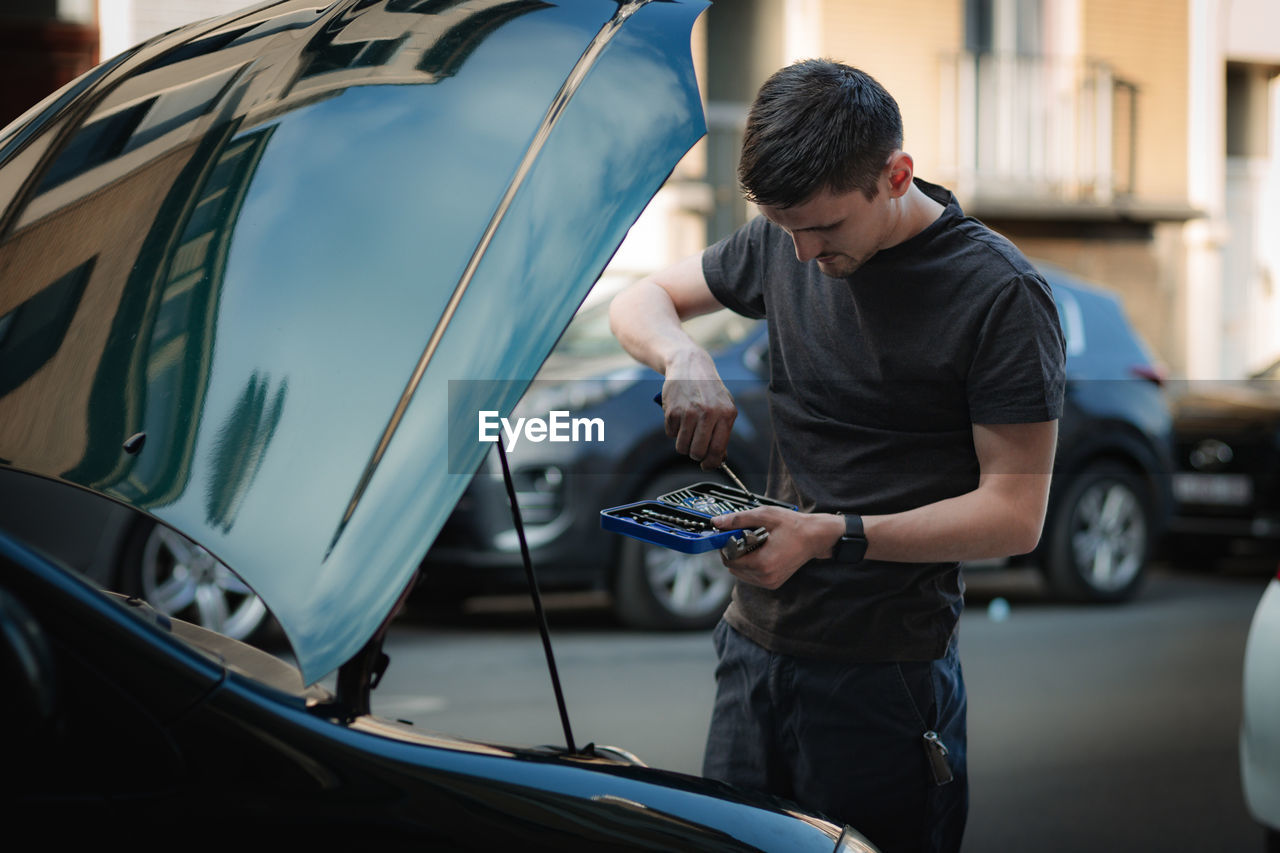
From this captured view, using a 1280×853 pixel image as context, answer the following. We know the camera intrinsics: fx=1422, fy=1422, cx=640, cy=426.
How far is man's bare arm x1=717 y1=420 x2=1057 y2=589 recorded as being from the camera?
1.83 meters


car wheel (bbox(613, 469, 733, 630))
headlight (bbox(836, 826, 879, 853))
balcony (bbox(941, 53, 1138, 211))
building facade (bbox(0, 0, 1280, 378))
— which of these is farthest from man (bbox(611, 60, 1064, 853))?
balcony (bbox(941, 53, 1138, 211))

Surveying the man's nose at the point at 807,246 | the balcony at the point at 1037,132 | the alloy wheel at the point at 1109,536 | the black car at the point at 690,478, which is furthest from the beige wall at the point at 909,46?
the man's nose at the point at 807,246

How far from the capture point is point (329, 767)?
137cm

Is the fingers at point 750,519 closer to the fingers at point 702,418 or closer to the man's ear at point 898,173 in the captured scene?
the fingers at point 702,418

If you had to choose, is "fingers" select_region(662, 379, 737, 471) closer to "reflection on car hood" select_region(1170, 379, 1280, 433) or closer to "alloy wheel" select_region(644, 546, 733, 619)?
"alloy wheel" select_region(644, 546, 733, 619)

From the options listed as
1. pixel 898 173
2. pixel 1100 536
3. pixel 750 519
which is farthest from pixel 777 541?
pixel 1100 536

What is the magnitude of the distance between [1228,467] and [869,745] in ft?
23.8

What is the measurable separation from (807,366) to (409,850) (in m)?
0.94

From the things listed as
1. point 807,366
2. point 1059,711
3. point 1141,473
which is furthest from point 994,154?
point 807,366

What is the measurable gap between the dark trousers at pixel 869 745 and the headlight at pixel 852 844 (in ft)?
0.71

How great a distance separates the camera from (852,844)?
1.66 meters

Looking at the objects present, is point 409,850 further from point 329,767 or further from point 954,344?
point 954,344

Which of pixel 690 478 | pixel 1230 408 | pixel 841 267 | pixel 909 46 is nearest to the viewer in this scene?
pixel 841 267

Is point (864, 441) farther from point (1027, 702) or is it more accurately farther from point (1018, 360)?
point (1027, 702)
